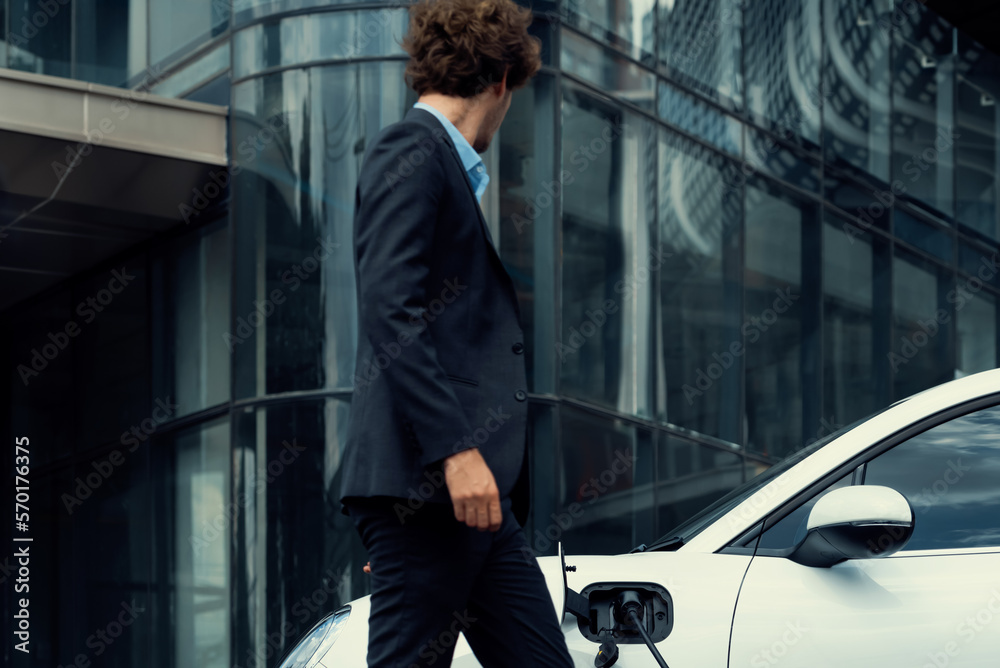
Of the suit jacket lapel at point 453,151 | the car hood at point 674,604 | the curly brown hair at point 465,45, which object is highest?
the curly brown hair at point 465,45

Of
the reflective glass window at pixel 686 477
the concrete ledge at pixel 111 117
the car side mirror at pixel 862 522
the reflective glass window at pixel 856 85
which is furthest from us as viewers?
the reflective glass window at pixel 856 85

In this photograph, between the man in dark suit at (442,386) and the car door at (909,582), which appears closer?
the man in dark suit at (442,386)

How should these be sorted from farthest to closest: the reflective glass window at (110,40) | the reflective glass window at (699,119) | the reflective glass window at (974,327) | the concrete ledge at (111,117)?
the reflective glass window at (974,327) < the reflective glass window at (699,119) < the reflective glass window at (110,40) < the concrete ledge at (111,117)

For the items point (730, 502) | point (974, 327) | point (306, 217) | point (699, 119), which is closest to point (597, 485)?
point (306, 217)

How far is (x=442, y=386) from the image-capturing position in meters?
1.78

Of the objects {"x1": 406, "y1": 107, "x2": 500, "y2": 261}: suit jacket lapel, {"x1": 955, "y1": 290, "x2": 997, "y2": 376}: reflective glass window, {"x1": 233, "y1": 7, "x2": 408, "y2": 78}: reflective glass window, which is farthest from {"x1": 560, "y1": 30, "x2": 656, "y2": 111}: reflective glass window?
{"x1": 406, "y1": 107, "x2": 500, "y2": 261}: suit jacket lapel

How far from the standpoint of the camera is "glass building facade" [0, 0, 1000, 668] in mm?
7574

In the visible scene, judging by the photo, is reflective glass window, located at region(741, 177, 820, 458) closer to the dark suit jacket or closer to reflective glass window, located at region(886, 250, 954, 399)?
reflective glass window, located at region(886, 250, 954, 399)

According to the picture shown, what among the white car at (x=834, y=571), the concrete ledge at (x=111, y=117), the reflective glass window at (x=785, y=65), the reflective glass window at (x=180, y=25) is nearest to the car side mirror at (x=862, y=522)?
the white car at (x=834, y=571)

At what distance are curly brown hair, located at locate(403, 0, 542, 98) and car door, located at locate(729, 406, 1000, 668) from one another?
113 centimetres

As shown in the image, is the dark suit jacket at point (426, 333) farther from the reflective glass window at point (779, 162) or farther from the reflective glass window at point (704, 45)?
the reflective glass window at point (779, 162)

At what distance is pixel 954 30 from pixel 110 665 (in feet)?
38.8

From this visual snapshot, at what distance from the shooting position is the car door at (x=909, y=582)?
2094 mm

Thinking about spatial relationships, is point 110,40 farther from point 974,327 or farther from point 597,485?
point 974,327
